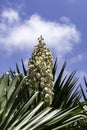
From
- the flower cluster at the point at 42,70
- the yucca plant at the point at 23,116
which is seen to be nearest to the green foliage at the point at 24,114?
the yucca plant at the point at 23,116

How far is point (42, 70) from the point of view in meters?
5.45

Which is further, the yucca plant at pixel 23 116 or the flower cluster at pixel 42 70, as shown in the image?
the flower cluster at pixel 42 70

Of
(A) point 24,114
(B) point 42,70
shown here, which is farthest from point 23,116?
(B) point 42,70

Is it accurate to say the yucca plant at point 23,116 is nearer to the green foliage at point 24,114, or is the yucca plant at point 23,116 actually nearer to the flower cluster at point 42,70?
the green foliage at point 24,114

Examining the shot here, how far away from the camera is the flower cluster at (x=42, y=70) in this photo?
507cm

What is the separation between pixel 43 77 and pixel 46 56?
0.54 meters

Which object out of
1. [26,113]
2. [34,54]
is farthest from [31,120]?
[34,54]

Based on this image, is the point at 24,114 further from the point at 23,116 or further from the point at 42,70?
the point at 42,70

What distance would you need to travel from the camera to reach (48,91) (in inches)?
198

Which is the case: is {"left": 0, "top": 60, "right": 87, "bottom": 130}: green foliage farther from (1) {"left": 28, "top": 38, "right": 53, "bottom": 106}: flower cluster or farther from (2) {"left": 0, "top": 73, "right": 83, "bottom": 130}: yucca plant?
(1) {"left": 28, "top": 38, "right": 53, "bottom": 106}: flower cluster

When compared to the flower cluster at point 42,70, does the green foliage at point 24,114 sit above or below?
below

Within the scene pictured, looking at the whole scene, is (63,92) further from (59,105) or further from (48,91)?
(48,91)

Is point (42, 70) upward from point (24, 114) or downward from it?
upward

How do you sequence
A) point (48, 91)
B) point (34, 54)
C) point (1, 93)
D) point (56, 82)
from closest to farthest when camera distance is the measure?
point (1, 93)
point (48, 91)
point (34, 54)
point (56, 82)
